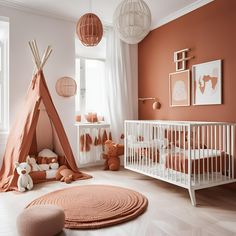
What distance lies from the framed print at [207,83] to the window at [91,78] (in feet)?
5.96

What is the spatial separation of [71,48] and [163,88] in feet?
5.57

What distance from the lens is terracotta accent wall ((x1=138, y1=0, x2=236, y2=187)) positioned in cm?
315

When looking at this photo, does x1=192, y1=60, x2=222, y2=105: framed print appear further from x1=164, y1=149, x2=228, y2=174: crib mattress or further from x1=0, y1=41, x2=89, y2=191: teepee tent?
x1=0, y1=41, x2=89, y2=191: teepee tent

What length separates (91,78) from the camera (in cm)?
474

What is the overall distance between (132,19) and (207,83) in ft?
4.96

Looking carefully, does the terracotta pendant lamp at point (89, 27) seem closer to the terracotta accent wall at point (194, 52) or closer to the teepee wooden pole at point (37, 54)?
the teepee wooden pole at point (37, 54)

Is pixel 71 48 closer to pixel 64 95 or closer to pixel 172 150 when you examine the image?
pixel 64 95

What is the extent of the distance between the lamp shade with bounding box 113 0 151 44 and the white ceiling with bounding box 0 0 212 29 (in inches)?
47.3

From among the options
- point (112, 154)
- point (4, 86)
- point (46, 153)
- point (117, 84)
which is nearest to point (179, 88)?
point (117, 84)

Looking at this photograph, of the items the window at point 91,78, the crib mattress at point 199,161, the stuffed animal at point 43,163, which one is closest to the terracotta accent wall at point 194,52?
the crib mattress at point 199,161

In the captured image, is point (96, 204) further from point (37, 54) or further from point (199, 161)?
point (37, 54)

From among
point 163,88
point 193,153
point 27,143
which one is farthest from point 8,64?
point 193,153

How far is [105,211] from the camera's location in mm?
2365

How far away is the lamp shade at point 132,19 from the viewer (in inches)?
96.7
